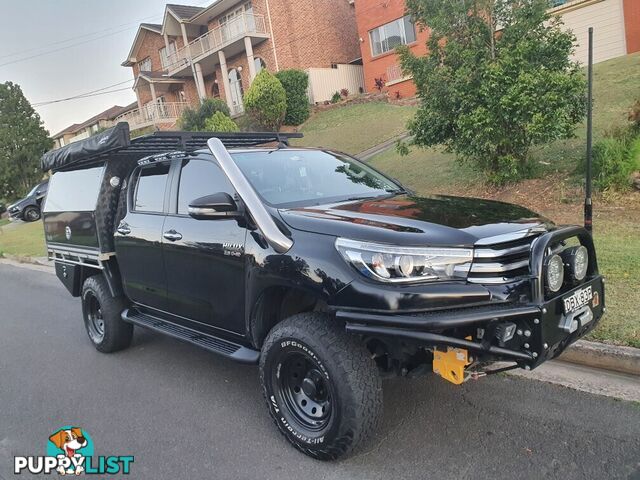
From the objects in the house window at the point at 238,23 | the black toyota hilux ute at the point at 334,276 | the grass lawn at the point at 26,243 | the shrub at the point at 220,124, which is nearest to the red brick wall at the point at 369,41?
the house window at the point at 238,23

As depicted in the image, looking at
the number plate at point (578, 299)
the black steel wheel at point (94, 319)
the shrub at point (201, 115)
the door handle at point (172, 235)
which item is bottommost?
the black steel wheel at point (94, 319)

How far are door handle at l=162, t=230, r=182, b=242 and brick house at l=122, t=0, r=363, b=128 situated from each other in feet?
78.7

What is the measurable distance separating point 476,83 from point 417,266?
21.9ft

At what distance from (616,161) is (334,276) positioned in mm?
6966

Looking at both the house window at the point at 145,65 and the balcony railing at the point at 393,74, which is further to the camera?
the house window at the point at 145,65

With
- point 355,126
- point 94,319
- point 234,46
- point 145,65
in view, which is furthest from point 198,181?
point 145,65

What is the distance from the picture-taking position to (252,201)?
3.45m

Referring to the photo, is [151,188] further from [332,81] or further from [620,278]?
[332,81]

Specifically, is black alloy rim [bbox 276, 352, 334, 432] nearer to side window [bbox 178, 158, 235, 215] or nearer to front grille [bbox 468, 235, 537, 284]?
front grille [bbox 468, 235, 537, 284]

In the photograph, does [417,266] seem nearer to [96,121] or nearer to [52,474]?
[52,474]

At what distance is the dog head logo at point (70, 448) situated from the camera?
3.41m

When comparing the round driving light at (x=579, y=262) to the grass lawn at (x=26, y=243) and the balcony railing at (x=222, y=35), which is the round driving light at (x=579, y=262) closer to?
the grass lawn at (x=26, y=243)

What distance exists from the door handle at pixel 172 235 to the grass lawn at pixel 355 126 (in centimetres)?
1283

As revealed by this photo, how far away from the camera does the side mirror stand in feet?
11.1
